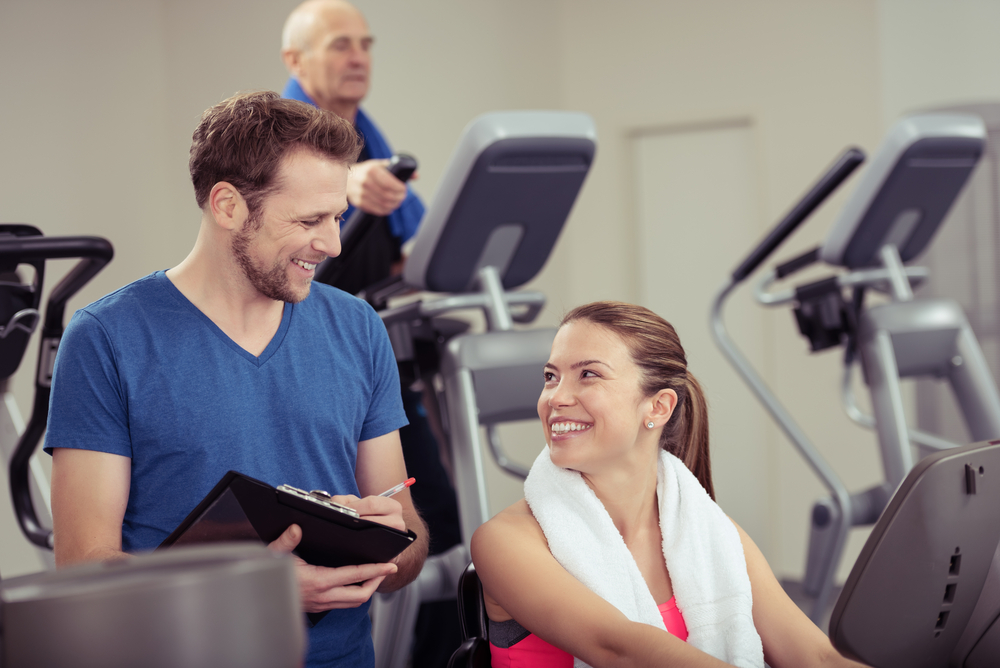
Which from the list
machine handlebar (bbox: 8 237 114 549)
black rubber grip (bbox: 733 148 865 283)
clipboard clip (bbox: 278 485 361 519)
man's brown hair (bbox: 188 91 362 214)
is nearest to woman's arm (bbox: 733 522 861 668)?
clipboard clip (bbox: 278 485 361 519)

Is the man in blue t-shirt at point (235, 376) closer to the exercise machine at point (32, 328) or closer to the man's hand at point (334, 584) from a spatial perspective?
the man's hand at point (334, 584)

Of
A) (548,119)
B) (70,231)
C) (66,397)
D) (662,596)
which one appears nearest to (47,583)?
(66,397)

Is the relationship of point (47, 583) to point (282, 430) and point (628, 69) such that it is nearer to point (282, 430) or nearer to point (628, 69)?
point (282, 430)

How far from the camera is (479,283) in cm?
229

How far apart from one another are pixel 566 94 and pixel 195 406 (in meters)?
3.94

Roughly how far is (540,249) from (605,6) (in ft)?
9.75

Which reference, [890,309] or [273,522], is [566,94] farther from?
[273,522]

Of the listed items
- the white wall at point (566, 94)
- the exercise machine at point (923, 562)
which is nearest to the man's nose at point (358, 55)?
the white wall at point (566, 94)

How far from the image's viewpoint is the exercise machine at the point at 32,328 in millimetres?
1734

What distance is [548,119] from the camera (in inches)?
82.3

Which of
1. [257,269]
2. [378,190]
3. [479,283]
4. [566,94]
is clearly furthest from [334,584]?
[566,94]

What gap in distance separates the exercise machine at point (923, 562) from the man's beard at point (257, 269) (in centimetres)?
90

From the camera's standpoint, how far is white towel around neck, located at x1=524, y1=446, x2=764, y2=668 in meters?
1.33

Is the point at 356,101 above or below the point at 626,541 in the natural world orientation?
above
